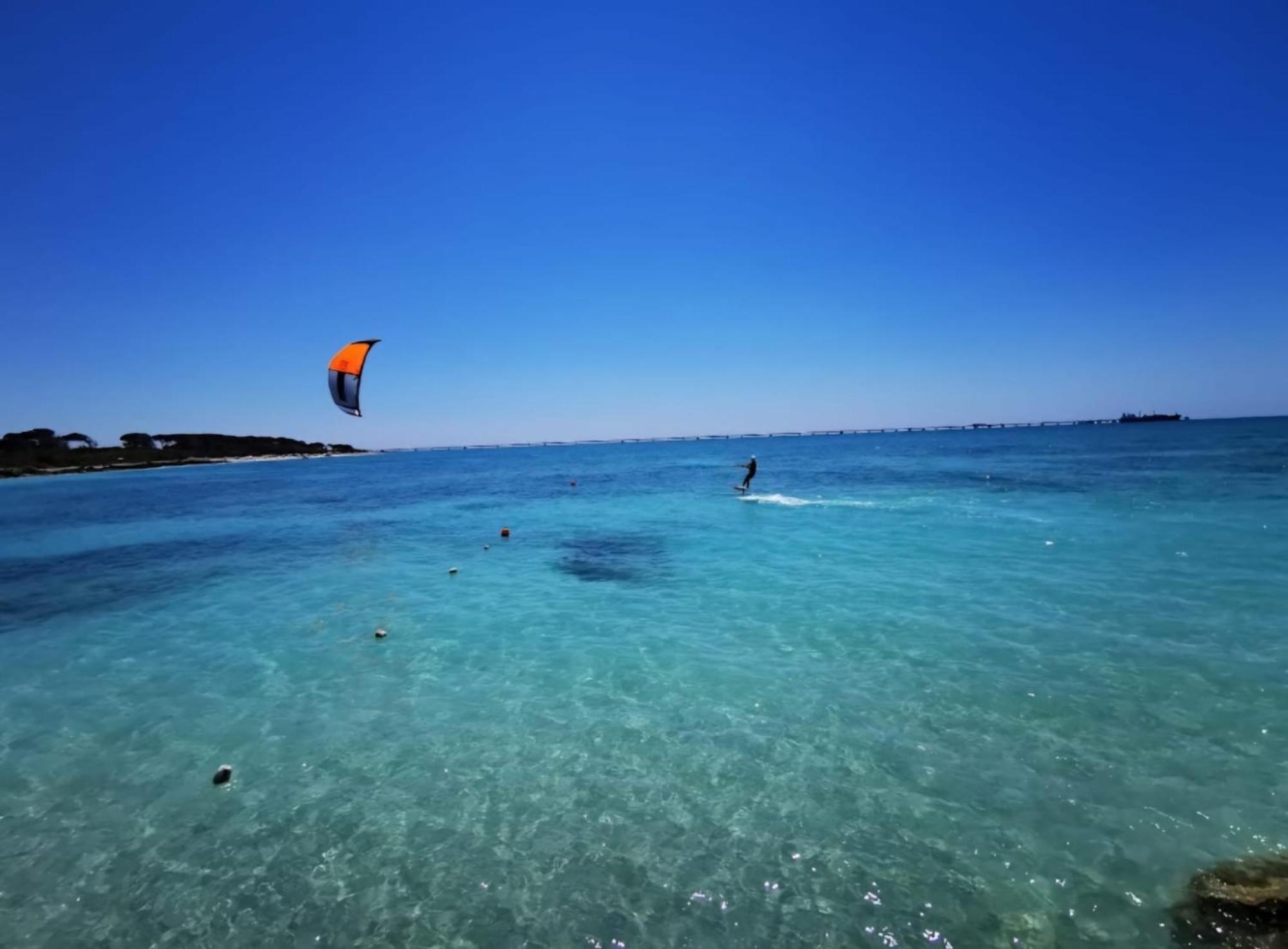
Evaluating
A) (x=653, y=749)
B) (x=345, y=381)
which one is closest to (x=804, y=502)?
(x=345, y=381)

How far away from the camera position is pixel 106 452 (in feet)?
381

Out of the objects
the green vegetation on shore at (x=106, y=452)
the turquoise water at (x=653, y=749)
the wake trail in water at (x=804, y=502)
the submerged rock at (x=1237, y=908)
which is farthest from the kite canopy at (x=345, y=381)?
the green vegetation on shore at (x=106, y=452)

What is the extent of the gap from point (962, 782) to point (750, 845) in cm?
261

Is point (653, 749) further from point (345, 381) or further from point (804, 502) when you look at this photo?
point (804, 502)

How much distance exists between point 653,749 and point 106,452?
15158cm

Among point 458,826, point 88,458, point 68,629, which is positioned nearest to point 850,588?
point 458,826

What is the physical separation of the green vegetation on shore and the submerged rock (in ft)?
448

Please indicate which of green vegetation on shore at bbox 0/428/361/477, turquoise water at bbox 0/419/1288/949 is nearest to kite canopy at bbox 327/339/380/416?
turquoise water at bbox 0/419/1288/949

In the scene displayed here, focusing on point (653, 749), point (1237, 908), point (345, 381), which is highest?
point (345, 381)

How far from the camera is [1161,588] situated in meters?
13.5

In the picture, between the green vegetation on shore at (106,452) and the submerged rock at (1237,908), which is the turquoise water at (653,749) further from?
the green vegetation on shore at (106,452)

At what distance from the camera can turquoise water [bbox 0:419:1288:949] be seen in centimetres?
500

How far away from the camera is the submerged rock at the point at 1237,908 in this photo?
4289 millimetres

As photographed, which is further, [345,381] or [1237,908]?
[345,381]
